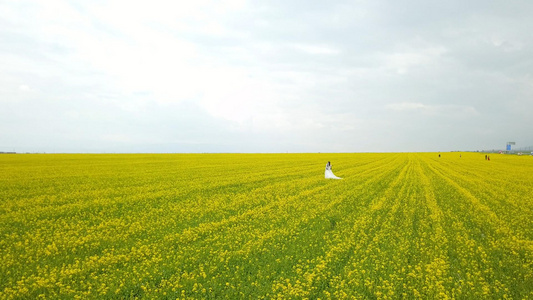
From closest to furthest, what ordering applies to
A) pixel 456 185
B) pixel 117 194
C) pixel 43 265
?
pixel 43 265 → pixel 117 194 → pixel 456 185

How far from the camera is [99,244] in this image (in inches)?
519

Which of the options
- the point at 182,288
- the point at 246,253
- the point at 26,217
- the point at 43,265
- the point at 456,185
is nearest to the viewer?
the point at 182,288

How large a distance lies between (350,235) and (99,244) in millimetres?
11131

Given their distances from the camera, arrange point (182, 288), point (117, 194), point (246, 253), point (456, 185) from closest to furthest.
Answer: point (182, 288) < point (246, 253) < point (117, 194) < point (456, 185)

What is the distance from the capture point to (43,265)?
11.1 m

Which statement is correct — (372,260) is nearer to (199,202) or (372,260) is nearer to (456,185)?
(199,202)

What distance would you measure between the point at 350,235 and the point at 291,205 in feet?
22.0

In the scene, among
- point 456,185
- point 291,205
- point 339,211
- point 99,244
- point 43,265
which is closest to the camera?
A: point 43,265

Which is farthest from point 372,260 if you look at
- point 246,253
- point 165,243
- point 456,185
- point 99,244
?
point 456,185

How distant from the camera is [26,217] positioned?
56.0 ft

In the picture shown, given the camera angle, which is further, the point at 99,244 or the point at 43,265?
the point at 99,244

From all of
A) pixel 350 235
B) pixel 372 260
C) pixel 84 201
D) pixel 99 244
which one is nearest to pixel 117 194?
pixel 84 201

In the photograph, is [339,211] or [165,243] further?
[339,211]

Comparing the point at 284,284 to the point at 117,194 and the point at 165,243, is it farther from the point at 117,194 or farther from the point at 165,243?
the point at 117,194
